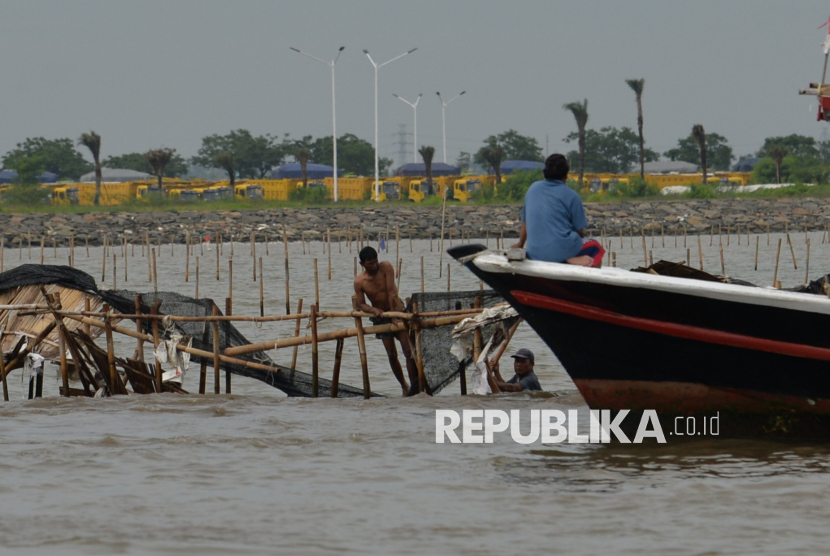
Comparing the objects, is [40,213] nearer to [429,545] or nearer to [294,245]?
[294,245]

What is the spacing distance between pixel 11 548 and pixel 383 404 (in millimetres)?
4051

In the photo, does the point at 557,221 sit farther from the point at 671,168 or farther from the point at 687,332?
the point at 671,168

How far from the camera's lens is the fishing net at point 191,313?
929 cm

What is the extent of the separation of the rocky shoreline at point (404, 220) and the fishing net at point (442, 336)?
119 ft

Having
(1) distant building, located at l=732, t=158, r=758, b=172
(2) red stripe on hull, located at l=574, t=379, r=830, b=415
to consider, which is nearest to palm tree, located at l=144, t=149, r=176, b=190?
(1) distant building, located at l=732, t=158, r=758, b=172

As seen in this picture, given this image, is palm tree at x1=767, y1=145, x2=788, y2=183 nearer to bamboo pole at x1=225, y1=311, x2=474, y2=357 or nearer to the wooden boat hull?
bamboo pole at x1=225, y1=311, x2=474, y2=357

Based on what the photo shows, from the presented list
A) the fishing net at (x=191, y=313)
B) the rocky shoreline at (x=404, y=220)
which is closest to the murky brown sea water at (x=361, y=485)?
the fishing net at (x=191, y=313)

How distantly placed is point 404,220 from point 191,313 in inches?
1593

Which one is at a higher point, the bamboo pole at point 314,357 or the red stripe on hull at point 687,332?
the red stripe on hull at point 687,332

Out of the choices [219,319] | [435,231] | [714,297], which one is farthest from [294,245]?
[714,297]

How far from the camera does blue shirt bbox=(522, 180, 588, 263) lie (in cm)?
671

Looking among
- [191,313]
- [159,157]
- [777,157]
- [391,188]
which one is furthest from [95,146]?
[191,313]

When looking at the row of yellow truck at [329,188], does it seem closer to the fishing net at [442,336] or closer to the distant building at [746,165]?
the distant building at [746,165]

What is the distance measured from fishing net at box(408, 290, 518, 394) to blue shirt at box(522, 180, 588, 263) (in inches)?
83.4
